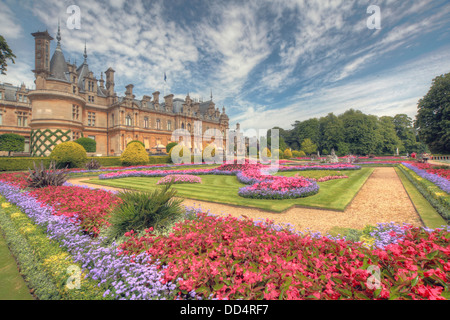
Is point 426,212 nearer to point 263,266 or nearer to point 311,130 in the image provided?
point 263,266

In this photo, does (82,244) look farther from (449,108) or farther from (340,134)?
(340,134)

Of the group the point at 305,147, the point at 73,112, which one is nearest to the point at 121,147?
→ the point at 73,112

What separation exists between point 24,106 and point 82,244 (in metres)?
50.9

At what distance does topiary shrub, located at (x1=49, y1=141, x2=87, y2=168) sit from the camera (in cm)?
2119

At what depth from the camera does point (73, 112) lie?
3325 cm

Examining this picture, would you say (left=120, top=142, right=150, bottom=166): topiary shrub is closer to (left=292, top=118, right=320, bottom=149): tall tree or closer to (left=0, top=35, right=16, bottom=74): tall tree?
(left=0, top=35, right=16, bottom=74): tall tree

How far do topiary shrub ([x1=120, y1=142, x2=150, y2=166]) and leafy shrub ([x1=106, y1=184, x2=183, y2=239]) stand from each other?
23.2 metres

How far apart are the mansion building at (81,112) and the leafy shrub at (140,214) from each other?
34106 mm

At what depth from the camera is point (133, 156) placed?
2656cm

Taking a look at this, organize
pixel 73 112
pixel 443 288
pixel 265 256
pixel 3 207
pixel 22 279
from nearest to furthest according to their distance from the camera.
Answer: pixel 443 288 < pixel 265 256 < pixel 22 279 < pixel 3 207 < pixel 73 112

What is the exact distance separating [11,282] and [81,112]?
39008 mm

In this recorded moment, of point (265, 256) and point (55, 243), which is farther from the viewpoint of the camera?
point (55, 243)

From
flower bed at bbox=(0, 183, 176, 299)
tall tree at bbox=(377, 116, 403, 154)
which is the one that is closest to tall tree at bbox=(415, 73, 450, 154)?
flower bed at bbox=(0, 183, 176, 299)

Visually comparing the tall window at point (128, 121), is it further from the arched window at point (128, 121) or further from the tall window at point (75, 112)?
the tall window at point (75, 112)
